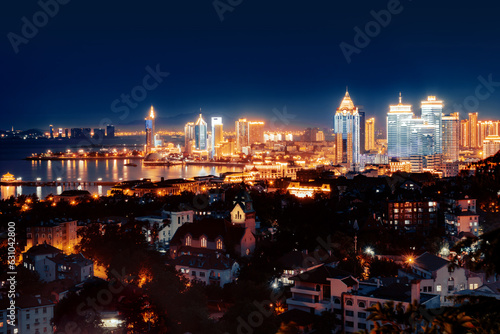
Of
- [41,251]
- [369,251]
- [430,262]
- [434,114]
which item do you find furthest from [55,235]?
[434,114]

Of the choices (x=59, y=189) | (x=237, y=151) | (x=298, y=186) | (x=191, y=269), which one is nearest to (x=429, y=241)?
(x=191, y=269)

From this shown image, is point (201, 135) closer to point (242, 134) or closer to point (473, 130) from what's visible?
point (242, 134)

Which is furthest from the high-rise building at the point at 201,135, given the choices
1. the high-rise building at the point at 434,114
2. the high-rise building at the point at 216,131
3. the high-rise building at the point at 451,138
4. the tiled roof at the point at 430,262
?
the tiled roof at the point at 430,262

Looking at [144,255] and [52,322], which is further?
[144,255]

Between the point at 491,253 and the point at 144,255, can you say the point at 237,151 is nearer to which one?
the point at 144,255

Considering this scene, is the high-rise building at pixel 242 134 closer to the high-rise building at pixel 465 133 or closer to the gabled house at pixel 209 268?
the high-rise building at pixel 465 133

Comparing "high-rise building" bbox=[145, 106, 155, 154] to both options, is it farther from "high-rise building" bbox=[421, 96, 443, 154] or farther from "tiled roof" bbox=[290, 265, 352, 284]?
"tiled roof" bbox=[290, 265, 352, 284]

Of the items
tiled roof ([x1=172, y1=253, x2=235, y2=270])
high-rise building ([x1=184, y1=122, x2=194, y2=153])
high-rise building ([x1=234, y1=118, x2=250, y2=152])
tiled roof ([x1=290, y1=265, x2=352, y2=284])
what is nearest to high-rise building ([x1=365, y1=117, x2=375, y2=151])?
high-rise building ([x1=234, y1=118, x2=250, y2=152])
